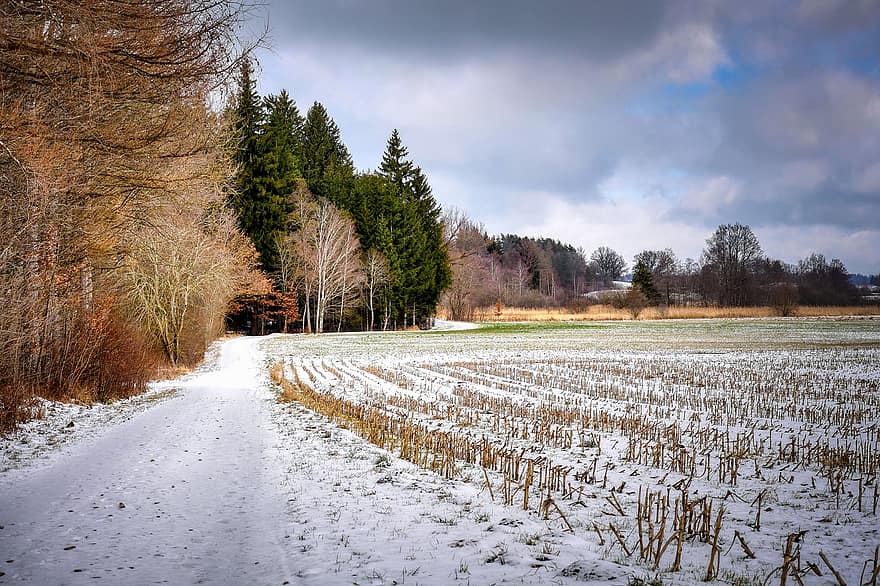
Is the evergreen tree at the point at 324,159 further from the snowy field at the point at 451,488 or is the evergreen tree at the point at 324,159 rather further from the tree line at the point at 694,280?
the snowy field at the point at 451,488

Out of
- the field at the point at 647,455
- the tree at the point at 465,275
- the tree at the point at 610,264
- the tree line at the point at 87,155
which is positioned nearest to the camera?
the field at the point at 647,455

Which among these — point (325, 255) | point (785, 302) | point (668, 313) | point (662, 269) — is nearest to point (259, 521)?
point (325, 255)

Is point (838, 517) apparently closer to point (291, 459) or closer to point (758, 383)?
point (291, 459)

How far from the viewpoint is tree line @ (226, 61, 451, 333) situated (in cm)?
4756

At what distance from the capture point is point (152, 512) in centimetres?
528

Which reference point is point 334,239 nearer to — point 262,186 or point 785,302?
point 262,186

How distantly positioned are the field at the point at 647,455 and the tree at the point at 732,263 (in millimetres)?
61476

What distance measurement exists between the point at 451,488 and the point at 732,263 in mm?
84568

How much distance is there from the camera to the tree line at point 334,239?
47562mm

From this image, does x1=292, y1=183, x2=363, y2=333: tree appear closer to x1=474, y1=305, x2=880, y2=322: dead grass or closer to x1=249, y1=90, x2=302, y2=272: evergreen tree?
x1=249, y1=90, x2=302, y2=272: evergreen tree

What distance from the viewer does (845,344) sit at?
27.2 metres

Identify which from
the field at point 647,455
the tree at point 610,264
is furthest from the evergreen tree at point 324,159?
the tree at point 610,264

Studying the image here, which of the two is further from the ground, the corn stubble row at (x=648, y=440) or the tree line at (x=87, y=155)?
the tree line at (x=87, y=155)

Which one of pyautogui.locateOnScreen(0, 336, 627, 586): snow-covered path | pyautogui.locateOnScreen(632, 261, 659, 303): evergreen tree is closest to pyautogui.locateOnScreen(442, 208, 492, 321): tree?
pyautogui.locateOnScreen(632, 261, 659, 303): evergreen tree
